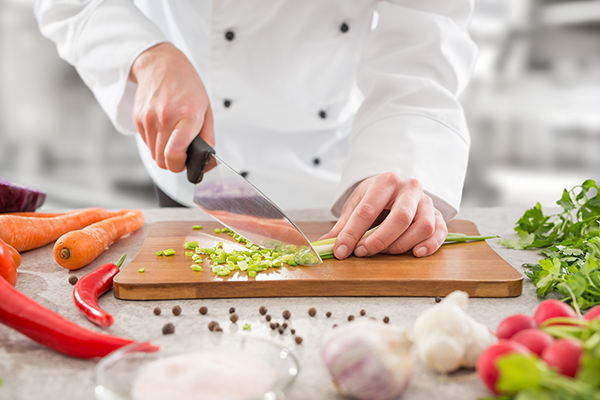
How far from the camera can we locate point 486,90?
3.28 m

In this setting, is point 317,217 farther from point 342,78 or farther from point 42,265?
point 42,265

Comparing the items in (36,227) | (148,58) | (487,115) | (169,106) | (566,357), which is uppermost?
(148,58)

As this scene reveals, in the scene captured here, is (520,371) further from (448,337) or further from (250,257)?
(250,257)

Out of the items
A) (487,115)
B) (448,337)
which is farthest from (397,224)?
(487,115)

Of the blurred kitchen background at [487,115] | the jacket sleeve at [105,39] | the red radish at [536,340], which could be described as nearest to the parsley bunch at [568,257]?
the red radish at [536,340]

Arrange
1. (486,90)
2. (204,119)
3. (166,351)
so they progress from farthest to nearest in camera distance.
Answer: (486,90)
(204,119)
(166,351)

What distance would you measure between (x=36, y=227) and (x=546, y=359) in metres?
1.28

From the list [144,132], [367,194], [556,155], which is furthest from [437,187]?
[556,155]

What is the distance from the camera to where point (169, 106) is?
1.28 m

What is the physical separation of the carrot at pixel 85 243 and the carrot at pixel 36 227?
0.15 meters

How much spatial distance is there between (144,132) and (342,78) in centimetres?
78

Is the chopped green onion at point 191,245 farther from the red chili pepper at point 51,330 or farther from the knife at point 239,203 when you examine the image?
the red chili pepper at point 51,330

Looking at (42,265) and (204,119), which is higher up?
(204,119)

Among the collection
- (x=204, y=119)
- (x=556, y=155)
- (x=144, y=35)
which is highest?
(x=144, y=35)
